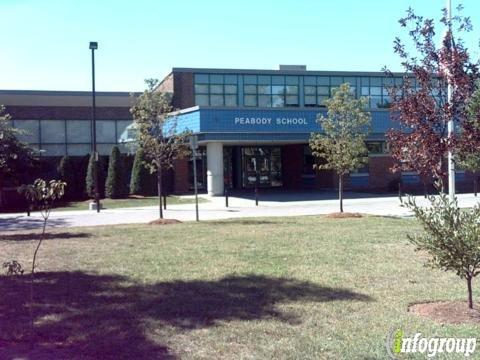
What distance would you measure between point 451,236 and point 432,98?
2.63 metres

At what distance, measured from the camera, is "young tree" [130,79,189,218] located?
63.3 ft

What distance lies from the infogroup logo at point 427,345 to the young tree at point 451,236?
3.27ft

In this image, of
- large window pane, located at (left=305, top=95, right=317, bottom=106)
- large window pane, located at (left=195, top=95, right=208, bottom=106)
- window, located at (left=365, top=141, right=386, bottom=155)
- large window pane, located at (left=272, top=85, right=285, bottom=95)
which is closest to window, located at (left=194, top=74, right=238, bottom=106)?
large window pane, located at (left=195, top=95, right=208, bottom=106)

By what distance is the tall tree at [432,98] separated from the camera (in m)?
7.88

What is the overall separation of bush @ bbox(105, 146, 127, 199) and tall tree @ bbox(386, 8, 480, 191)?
28.6 meters

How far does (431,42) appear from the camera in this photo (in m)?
8.13

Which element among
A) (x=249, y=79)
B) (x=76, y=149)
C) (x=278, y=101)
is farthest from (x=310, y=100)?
(x=76, y=149)

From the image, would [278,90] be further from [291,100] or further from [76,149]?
[76,149]

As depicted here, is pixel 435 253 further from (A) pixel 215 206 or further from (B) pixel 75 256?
(A) pixel 215 206

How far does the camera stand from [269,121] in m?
34.2

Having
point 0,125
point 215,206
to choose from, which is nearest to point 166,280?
point 0,125

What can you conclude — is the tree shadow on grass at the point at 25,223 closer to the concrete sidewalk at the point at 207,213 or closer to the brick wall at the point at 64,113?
the concrete sidewalk at the point at 207,213

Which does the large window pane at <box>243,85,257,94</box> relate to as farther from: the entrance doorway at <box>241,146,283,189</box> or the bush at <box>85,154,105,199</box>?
the bush at <box>85,154,105,199</box>

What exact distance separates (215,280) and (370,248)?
4.22 meters
